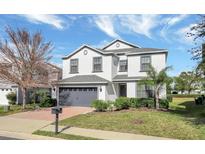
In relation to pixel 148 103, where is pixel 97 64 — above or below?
above

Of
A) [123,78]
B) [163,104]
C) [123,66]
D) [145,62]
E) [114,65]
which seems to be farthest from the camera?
[123,66]

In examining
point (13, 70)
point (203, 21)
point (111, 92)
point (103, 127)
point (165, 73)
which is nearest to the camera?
point (103, 127)

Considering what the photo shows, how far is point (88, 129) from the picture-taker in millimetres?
12281

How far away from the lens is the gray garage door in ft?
79.2

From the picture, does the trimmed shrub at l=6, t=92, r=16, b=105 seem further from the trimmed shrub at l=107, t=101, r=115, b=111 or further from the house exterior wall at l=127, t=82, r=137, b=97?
the house exterior wall at l=127, t=82, r=137, b=97

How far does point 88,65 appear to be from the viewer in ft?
84.4

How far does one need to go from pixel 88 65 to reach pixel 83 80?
2.02 m

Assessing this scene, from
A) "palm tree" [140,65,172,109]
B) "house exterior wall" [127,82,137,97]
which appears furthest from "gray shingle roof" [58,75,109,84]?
"palm tree" [140,65,172,109]

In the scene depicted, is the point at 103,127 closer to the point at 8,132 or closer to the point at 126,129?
the point at 126,129

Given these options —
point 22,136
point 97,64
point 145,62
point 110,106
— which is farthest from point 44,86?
point 22,136

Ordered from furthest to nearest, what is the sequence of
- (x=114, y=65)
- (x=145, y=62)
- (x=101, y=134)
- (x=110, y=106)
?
(x=114, y=65) → (x=145, y=62) → (x=110, y=106) → (x=101, y=134)

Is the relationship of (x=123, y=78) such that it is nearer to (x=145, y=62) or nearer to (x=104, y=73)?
(x=104, y=73)

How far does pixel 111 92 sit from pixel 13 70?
955 cm

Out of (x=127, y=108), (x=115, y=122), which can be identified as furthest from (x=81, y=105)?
(x=115, y=122)
